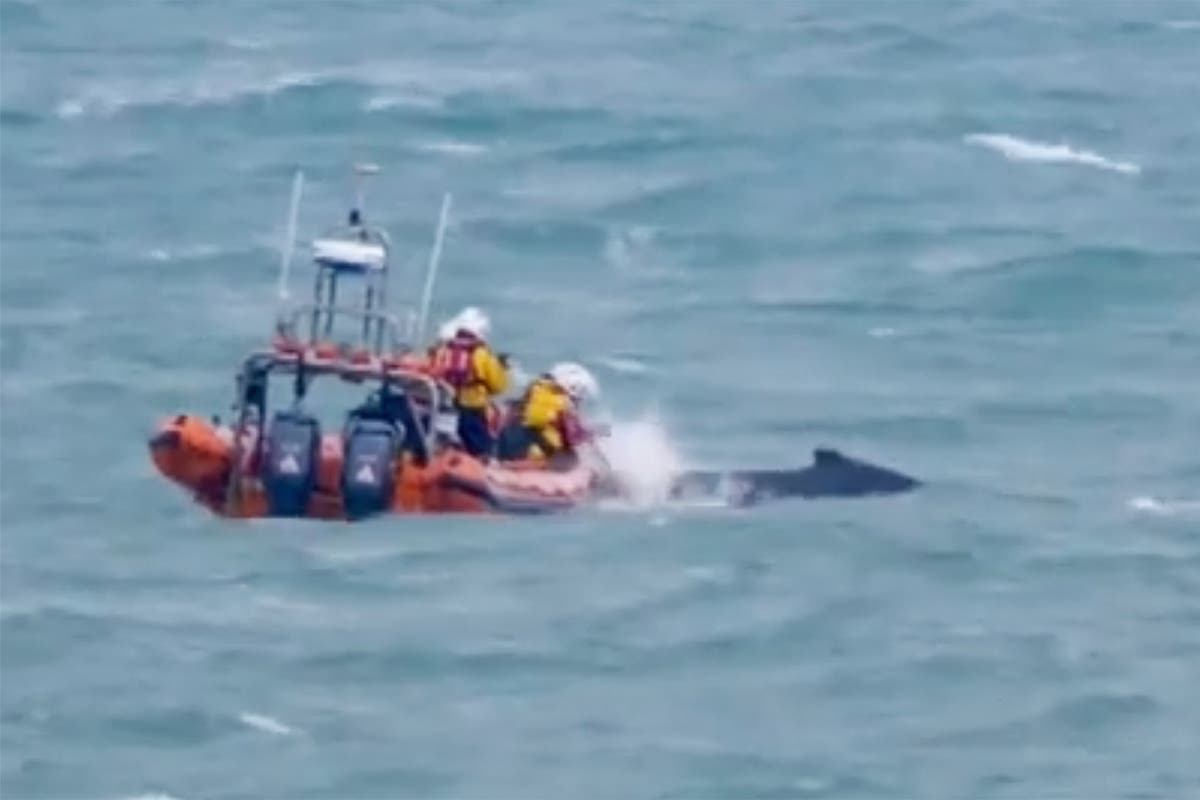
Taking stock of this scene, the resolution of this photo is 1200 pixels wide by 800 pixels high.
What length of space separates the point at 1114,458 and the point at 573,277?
702 inches

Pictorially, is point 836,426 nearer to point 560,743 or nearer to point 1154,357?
point 1154,357

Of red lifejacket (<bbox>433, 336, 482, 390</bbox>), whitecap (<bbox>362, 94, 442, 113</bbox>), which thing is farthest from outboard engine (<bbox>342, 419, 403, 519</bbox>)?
whitecap (<bbox>362, 94, 442, 113</bbox>)

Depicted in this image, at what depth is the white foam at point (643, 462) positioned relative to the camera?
97.6m

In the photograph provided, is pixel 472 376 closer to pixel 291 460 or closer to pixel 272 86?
pixel 291 460

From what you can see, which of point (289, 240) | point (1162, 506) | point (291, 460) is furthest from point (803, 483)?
point (291, 460)

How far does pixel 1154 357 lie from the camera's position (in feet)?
361

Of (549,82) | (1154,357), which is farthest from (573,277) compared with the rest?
(549,82)

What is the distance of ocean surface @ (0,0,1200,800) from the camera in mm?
88375

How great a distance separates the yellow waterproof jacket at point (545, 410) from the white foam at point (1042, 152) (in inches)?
1432

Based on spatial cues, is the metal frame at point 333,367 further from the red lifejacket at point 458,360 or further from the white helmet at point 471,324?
the white helmet at point 471,324

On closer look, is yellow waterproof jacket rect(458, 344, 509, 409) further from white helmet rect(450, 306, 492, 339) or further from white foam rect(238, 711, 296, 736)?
white foam rect(238, 711, 296, 736)

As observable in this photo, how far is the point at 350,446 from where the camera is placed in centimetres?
9231

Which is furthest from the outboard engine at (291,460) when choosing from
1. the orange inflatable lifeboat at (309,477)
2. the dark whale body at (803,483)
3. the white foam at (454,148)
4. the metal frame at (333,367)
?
the white foam at (454,148)

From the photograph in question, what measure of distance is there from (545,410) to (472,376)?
63.8 inches
